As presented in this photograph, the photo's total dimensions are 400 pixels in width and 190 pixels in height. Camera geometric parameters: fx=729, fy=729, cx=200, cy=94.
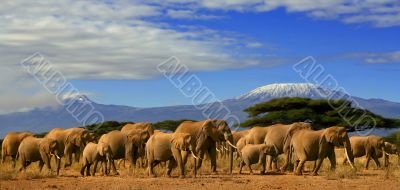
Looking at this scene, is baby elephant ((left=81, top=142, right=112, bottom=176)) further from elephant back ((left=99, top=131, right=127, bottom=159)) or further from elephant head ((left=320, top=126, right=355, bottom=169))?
elephant head ((left=320, top=126, right=355, bottom=169))

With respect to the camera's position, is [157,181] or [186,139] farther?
[186,139]

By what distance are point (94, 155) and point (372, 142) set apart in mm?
11879

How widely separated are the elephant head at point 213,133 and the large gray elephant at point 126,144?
2014 millimetres

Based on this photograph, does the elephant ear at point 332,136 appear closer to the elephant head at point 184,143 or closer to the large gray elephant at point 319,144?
the large gray elephant at point 319,144

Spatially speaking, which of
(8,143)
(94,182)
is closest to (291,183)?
(94,182)

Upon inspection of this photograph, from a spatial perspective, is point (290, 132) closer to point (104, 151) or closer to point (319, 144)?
point (319, 144)

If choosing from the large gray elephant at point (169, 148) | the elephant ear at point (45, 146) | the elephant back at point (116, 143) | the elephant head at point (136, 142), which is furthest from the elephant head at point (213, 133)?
the elephant ear at point (45, 146)

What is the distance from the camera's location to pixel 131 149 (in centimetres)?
2491

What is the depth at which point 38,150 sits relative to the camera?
24.9 meters

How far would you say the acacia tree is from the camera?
5469 cm

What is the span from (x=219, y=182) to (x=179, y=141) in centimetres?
238

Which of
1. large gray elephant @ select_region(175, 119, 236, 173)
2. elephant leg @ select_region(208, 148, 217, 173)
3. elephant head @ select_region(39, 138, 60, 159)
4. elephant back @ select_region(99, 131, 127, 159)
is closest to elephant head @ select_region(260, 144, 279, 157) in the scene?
large gray elephant @ select_region(175, 119, 236, 173)

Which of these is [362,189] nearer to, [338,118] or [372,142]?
[372,142]

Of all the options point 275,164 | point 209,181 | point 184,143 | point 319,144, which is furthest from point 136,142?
point 319,144
